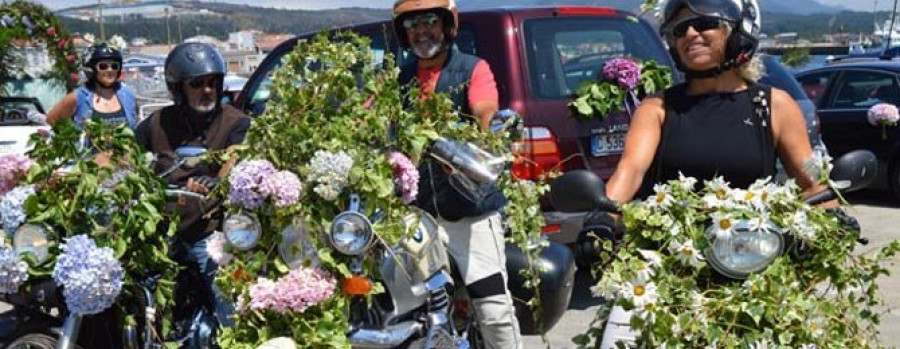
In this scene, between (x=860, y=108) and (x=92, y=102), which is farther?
(x=860, y=108)

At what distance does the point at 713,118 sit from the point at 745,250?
66cm

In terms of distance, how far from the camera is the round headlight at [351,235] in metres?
3.36

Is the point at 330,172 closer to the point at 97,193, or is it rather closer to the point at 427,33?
the point at 97,193

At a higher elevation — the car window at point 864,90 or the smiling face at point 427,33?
the smiling face at point 427,33

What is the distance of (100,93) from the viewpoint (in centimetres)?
752

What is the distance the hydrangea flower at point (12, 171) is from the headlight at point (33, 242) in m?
0.24

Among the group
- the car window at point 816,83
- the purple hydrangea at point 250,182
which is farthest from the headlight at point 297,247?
the car window at point 816,83

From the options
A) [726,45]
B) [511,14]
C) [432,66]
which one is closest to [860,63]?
[511,14]

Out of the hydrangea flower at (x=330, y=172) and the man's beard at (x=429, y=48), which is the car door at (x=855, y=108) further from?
the hydrangea flower at (x=330, y=172)

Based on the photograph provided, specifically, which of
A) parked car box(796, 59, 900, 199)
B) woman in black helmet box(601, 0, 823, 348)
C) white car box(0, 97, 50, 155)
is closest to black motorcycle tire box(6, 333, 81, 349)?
woman in black helmet box(601, 0, 823, 348)

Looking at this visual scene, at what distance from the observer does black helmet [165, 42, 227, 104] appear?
4.35 m

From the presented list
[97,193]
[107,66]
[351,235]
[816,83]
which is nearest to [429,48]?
[351,235]

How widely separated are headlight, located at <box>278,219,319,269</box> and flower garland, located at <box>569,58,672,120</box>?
3.15m

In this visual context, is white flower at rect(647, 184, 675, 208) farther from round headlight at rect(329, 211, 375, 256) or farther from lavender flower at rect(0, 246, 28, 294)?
lavender flower at rect(0, 246, 28, 294)
